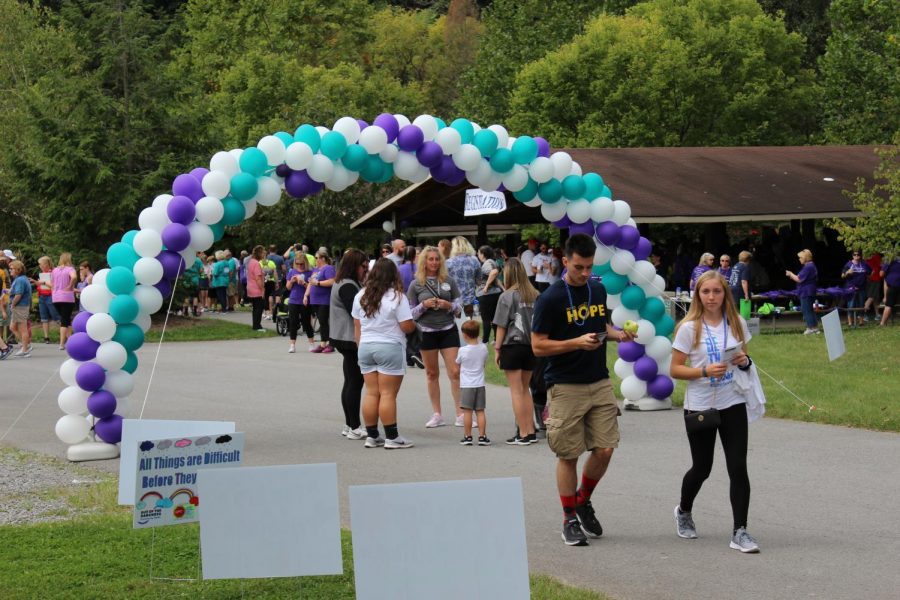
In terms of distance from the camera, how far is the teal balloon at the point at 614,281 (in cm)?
1428

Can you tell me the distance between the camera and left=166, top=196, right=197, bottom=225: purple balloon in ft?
40.0

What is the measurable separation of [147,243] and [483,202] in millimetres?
14327

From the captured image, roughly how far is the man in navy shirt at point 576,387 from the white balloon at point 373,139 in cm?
514

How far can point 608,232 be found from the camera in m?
14.0

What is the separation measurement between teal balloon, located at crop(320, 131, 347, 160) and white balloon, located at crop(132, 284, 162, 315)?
2.27 meters

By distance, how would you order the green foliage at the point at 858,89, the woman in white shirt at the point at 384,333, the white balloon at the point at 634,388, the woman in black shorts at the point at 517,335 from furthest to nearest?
the green foliage at the point at 858,89
the white balloon at the point at 634,388
the woman in black shorts at the point at 517,335
the woman in white shirt at the point at 384,333

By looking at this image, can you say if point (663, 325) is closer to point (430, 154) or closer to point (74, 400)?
point (430, 154)

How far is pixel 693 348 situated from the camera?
26.1 ft

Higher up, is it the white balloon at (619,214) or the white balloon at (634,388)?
the white balloon at (619,214)

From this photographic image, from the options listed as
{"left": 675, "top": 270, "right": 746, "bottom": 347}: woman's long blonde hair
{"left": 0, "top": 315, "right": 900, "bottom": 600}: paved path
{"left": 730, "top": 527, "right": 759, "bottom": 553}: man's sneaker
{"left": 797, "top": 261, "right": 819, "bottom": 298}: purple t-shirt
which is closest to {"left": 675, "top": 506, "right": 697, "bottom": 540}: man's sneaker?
{"left": 0, "top": 315, "right": 900, "bottom": 600}: paved path

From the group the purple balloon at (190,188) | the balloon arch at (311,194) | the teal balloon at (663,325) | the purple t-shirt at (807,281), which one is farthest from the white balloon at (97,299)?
the purple t-shirt at (807,281)

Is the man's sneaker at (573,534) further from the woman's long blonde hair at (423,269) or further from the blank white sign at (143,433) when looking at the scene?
the woman's long blonde hair at (423,269)

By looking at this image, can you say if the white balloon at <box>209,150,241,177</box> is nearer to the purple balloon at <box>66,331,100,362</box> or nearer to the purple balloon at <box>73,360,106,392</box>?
the purple balloon at <box>66,331,100,362</box>

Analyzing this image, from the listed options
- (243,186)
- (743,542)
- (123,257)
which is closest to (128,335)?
(123,257)
